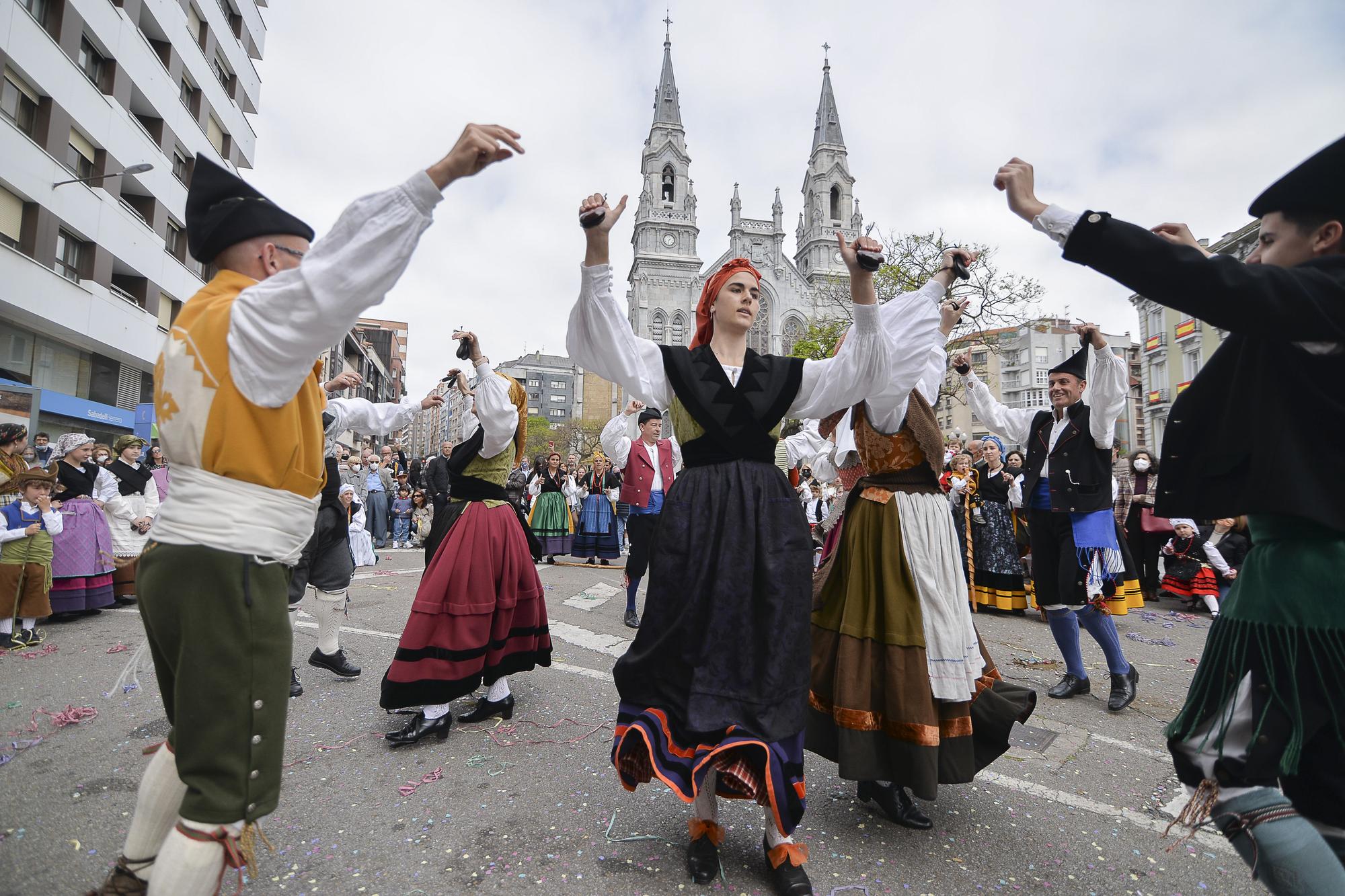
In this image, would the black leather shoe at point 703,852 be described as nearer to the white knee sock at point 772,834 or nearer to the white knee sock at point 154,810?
the white knee sock at point 772,834

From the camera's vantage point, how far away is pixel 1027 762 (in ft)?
11.3

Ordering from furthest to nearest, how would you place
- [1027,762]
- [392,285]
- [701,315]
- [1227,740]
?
1. [1027,762]
2. [701,315]
3. [392,285]
4. [1227,740]

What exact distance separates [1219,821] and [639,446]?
6500mm

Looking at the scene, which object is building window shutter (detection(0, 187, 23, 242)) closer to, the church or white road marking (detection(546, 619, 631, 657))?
white road marking (detection(546, 619, 631, 657))

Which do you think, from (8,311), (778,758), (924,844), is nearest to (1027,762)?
(924,844)

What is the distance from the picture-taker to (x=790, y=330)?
6569 cm

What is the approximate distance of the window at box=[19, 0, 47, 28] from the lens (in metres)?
14.1

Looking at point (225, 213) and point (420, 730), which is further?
point (420, 730)

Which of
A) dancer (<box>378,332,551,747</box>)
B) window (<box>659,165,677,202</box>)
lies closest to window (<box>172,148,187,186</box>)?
dancer (<box>378,332,551,747</box>)

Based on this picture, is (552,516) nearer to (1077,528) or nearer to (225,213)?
(1077,528)

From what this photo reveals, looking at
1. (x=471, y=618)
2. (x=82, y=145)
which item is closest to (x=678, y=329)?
(x=82, y=145)

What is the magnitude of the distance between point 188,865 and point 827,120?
77.0m

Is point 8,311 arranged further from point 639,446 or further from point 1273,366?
point 1273,366

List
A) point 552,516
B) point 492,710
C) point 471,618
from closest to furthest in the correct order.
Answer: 1. point 471,618
2. point 492,710
3. point 552,516
